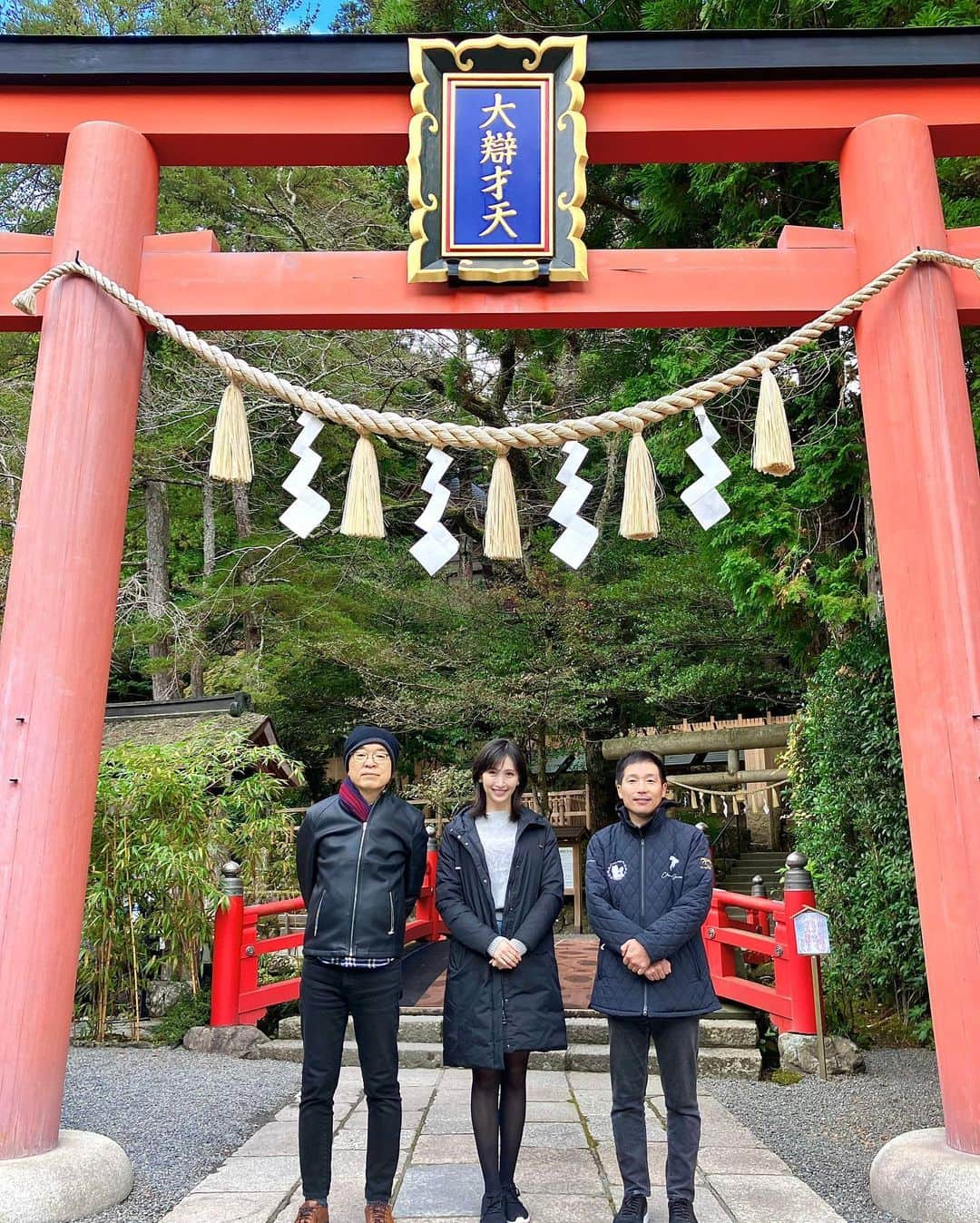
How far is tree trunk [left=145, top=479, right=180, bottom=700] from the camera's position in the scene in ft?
43.0

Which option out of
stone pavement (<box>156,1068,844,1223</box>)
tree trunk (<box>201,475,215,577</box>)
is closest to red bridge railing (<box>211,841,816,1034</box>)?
stone pavement (<box>156,1068,844,1223</box>)

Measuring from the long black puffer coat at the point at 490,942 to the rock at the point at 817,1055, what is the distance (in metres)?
2.79

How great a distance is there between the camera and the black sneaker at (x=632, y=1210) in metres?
2.65

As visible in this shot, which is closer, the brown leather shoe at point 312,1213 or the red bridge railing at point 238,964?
the brown leather shoe at point 312,1213

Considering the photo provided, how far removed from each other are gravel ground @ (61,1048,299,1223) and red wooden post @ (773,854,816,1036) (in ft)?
8.55

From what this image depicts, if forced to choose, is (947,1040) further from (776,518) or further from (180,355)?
(180,355)

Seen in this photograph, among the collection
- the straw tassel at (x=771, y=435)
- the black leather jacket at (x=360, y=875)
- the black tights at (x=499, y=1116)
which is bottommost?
the black tights at (x=499, y=1116)

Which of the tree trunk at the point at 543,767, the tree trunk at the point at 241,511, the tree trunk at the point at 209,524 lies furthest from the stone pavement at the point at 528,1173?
the tree trunk at the point at 241,511

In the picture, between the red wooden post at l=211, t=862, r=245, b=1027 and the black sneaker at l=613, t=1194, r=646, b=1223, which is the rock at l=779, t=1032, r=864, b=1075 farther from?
the red wooden post at l=211, t=862, r=245, b=1027

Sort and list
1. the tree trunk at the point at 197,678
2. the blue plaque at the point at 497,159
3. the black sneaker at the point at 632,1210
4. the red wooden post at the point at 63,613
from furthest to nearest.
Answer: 1. the tree trunk at the point at 197,678
2. the blue plaque at the point at 497,159
3. the red wooden post at the point at 63,613
4. the black sneaker at the point at 632,1210

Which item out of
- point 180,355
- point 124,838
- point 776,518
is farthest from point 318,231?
point 124,838

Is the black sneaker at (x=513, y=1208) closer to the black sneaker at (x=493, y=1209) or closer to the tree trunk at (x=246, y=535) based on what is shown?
the black sneaker at (x=493, y=1209)

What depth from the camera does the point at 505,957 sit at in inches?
106

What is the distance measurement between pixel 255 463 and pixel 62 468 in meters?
10.2
